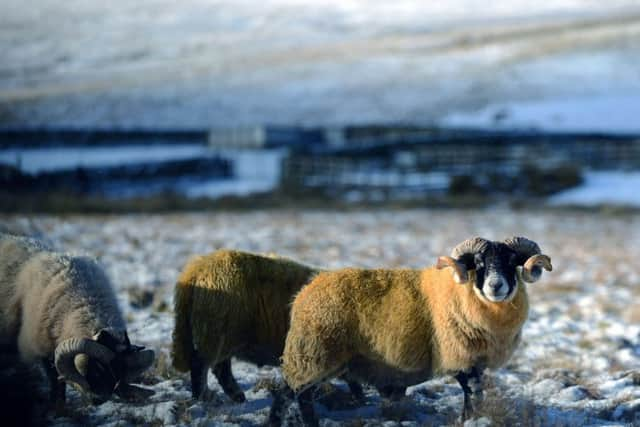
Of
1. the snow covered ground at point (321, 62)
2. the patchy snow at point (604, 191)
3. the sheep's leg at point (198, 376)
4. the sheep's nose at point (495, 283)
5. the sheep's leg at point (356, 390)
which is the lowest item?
the patchy snow at point (604, 191)

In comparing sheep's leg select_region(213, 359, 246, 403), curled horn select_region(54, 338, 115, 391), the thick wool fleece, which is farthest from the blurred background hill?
curled horn select_region(54, 338, 115, 391)

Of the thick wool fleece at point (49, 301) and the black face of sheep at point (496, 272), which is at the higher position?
the black face of sheep at point (496, 272)

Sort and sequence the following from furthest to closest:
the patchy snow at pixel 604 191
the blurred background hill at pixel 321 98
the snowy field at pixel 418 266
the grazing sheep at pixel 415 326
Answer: the blurred background hill at pixel 321 98
the patchy snow at pixel 604 191
the snowy field at pixel 418 266
the grazing sheep at pixel 415 326

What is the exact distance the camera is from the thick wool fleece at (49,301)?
665 cm

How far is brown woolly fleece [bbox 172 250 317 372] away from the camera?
6.65 m

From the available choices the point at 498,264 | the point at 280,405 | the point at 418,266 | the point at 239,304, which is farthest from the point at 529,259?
the point at 418,266

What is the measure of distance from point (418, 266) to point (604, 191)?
20473mm

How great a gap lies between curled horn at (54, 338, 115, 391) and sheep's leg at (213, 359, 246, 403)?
1.12 metres

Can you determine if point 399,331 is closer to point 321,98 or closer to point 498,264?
point 498,264

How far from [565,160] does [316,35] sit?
91.7 feet

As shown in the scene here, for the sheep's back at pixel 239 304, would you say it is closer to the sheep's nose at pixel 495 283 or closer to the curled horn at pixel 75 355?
the curled horn at pixel 75 355

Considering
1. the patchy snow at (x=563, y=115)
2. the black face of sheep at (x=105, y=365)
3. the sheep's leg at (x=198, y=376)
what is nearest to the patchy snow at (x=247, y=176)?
the patchy snow at (x=563, y=115)

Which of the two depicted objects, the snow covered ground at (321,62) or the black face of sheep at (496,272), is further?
the snow covered ground at (321,62)

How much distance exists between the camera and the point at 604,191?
104 ft
